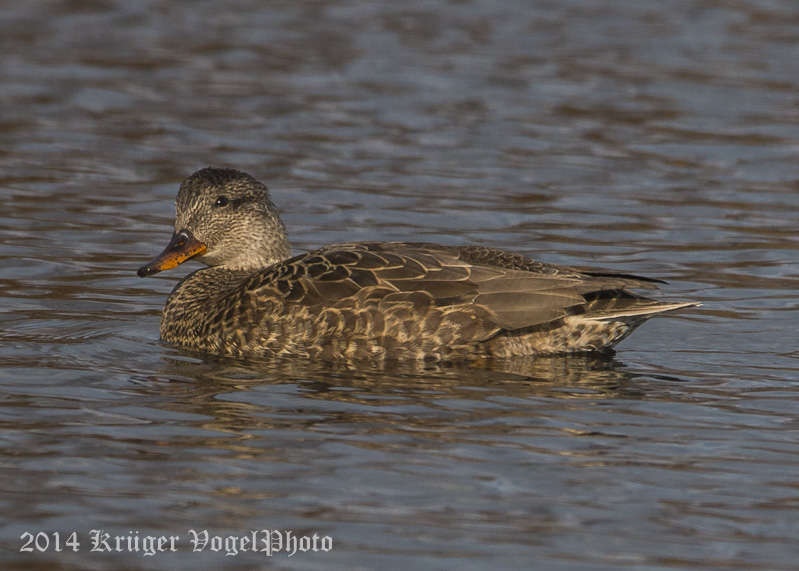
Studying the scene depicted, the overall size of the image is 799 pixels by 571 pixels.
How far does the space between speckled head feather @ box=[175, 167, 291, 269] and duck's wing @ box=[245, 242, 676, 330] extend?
89cm

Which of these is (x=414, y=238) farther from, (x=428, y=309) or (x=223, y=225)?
(x=428, y=309)

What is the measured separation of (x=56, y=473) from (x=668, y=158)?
9943 millimetres

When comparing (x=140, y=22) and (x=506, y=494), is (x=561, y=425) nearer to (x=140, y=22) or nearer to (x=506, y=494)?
(x=506, y=494)

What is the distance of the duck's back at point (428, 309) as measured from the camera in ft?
28.7

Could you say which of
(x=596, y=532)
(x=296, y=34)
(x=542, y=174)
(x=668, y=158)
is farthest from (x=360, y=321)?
(x=296, y=34)

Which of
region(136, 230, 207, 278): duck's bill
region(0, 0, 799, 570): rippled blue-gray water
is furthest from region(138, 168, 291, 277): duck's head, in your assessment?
region(0, 0, 799, 570): rippled blue-gray water

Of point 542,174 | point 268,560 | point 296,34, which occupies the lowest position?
point 268,560

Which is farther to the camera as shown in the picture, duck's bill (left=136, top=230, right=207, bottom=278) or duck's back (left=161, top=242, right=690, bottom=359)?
duck's bill (left=136, top=230, right=207, bottom=278)

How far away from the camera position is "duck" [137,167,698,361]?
8734 mm

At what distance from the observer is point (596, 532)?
5977 millimetres

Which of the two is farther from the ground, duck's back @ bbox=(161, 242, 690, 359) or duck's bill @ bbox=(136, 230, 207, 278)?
duck's bill @ bbox=(136, 230, 207, 278)

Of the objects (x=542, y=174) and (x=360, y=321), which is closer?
(x=360, y=321)

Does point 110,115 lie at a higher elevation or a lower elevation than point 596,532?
higher

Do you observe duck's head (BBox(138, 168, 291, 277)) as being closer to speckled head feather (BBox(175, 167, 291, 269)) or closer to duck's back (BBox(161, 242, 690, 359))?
speckled head feather (BBox(175, 167, 291, 269))
